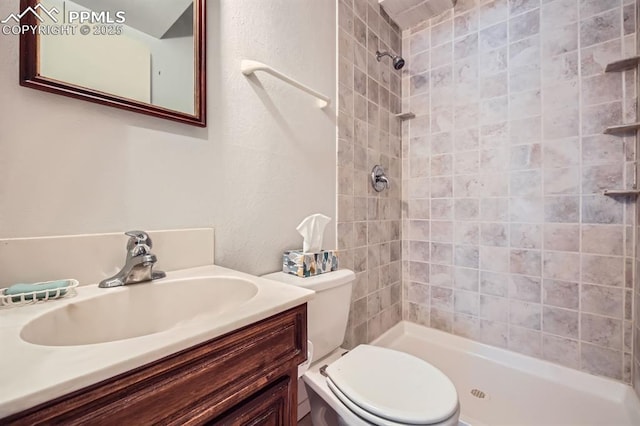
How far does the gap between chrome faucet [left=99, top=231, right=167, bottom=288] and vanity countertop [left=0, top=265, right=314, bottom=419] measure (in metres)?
0.11

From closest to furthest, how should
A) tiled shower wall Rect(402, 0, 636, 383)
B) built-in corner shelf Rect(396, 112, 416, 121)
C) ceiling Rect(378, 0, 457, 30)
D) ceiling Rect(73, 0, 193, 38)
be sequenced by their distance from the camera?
ceiling Rect(73, 0, 193, 38)
tiled shower wall Rect(402, 0, 636, 383)
ceiling Rect(378, 0, 457, 30)
built-in corner shelf Rect(396, 112, 416, 121)

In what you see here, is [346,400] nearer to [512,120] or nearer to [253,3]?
[253,3]

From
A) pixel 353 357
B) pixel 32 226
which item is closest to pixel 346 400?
pixel 353 357

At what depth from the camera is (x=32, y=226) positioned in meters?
0.64

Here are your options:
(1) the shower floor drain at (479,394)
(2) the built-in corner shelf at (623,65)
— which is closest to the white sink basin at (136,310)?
(1) the shower floor drain at (479,394)

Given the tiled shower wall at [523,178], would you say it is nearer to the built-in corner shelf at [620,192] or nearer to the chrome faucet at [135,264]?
the built-in corner shelf at [620,192]

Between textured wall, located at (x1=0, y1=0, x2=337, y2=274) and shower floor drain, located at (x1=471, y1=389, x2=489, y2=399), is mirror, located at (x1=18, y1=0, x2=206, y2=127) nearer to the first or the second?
textured wall, located at (x1=0, y1=0, x2=337, y2=274)

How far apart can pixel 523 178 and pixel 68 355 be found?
6.27 ft

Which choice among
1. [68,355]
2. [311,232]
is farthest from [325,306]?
[68,355]

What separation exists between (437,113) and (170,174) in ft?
5.47

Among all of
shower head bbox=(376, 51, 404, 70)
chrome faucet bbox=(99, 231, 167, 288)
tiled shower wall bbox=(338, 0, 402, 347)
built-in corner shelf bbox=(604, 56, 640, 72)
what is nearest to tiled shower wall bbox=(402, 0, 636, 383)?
built-in corner shelf bbox=(604, 56, 640, 72)

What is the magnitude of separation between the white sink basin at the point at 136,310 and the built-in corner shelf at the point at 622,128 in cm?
169

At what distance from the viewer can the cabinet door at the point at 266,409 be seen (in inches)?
20.4
